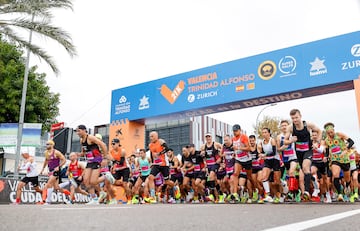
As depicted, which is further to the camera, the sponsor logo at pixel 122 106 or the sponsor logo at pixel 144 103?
the sponsor logo at pixel 122 106

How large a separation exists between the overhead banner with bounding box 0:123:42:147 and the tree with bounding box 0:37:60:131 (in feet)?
3.32

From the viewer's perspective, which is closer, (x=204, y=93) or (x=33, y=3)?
(x=33, y=3)

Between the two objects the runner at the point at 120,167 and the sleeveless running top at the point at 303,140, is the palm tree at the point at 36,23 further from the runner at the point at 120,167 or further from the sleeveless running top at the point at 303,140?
the sleeveless running top at the point at 303,140

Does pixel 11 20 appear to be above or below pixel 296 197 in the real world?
above

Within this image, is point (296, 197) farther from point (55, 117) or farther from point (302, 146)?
point (55, 117)

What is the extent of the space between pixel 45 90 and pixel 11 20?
12.5 meters

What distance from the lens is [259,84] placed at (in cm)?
1321

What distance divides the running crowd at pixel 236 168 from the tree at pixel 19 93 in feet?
28.8

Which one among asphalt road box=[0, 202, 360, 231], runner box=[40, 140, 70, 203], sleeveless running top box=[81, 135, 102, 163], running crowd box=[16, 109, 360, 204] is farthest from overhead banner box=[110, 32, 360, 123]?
asphalt road box=[0, 202, 360, 231]

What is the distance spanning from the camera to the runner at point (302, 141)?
784 centimetres

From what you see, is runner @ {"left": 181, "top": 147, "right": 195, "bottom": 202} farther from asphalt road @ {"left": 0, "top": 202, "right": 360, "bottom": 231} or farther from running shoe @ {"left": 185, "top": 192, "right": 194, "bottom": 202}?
asphalt road @ {"left": 0, "top": 202, "right": 360, "bottom": 231}

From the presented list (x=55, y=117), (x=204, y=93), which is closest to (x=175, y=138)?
(x=55, y=117)

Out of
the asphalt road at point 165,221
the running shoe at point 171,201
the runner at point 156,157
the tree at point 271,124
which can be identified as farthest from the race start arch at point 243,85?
the tree at point 271,124

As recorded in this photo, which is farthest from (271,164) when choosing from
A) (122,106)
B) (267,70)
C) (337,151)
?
(122,106)
